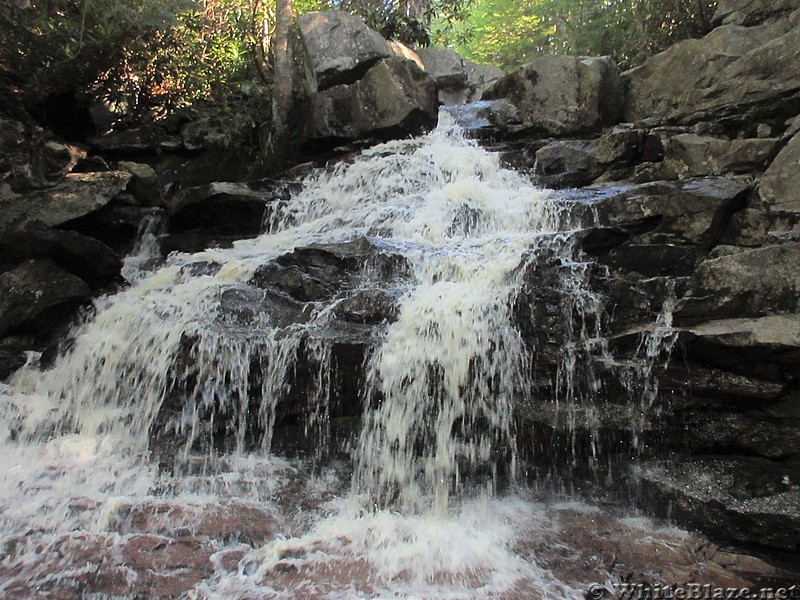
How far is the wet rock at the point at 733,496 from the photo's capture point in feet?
11.7

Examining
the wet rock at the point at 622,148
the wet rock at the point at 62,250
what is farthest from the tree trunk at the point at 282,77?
the wet rock at the point at 622,148

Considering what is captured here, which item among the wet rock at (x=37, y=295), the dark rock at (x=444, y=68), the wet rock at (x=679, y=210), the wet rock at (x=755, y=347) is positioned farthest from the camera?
the dark rock at (x=444, y=68)

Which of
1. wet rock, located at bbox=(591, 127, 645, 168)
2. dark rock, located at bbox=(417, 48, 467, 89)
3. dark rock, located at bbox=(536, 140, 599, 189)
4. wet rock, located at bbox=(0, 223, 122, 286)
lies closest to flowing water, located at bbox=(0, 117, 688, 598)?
wet rock, located at bbox=(0, 223, 122, 286)

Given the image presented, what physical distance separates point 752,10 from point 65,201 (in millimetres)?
12346

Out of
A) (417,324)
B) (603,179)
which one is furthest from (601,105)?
(417,324)

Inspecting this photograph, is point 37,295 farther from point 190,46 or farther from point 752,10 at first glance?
point 752,10

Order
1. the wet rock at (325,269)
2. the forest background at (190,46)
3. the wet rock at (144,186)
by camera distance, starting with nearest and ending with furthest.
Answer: the wet rock at (325,269) → the wet rock at (144,186) → the forest background at (190,46)

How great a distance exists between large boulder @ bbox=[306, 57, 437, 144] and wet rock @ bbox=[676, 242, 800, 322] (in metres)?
7.36

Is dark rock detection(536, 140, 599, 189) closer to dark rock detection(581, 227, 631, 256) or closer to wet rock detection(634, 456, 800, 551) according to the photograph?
dark rock detection(581, 227, 631, 256)

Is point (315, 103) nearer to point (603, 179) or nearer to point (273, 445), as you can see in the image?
point (603, 179)

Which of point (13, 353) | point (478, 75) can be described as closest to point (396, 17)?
point (478, 75)

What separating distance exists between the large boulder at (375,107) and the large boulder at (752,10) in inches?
234

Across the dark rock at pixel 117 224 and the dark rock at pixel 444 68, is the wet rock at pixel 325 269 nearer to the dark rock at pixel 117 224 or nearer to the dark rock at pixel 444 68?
the dark rock at pixel 117 224

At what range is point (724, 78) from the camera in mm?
8883
